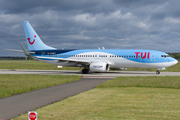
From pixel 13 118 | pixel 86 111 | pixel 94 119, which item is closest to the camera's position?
pixel 94 119

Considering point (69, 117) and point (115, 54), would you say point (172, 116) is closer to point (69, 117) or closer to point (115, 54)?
point (69, 117)

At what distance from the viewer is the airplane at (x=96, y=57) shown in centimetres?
3328

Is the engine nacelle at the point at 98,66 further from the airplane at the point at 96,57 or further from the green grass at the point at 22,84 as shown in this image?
the green grass at the point at 22,84

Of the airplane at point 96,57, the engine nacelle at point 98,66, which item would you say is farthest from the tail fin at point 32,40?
the engine nacelle at point 98,66

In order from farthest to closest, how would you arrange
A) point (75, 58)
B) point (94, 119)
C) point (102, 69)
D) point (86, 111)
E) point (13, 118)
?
point (75, 58)
point (102, 69)
point (86, 111)
point (13, 118)
point (94, 119)

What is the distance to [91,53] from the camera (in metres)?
36.8

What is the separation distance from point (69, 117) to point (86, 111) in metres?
1.10

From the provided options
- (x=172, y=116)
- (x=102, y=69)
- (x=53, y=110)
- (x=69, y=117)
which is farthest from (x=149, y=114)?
(x=102, y=69)

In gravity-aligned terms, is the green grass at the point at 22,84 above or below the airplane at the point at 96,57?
below

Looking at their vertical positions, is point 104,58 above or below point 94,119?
above

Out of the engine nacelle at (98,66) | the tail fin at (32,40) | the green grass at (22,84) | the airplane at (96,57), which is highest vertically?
the tail fin at (32,40)

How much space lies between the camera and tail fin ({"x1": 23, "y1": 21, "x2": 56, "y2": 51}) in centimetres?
4062

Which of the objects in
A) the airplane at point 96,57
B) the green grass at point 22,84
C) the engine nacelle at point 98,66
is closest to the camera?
the green grass at point 22,84

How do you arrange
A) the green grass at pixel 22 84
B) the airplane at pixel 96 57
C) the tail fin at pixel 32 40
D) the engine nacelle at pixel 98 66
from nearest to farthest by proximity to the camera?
the green grass at pixel 22 84 → the engine nacelle at pixel 98 66 → the airplane at pixel 96 57 → the tail fin at pixel 32 40
